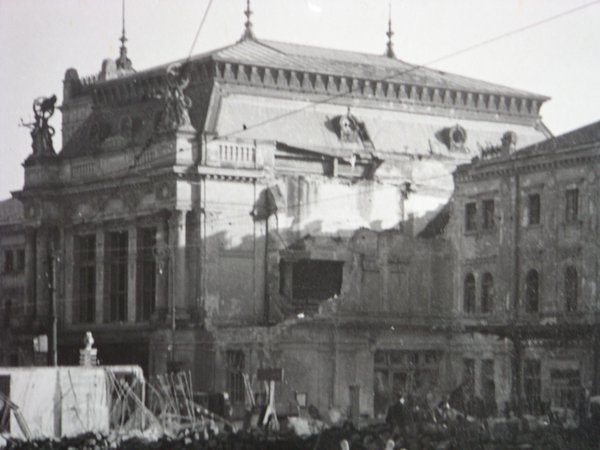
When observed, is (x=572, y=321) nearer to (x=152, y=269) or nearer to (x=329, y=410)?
(x=329, y=410)

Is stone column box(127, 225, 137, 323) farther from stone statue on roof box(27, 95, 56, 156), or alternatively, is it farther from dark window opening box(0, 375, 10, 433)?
dark window opening box(0, 375, 10, 433)

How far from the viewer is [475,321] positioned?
3503 cm

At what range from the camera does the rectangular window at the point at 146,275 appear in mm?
40906

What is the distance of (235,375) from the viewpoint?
1452 inches

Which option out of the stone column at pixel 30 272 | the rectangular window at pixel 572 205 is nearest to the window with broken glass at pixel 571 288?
the rectangular window at pixel 572 205

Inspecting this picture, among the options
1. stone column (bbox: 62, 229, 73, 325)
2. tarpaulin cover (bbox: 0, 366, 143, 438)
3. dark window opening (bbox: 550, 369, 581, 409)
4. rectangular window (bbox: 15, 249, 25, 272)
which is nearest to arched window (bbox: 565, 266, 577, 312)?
dark window opening (bbox: 550, 369, 581, 409)

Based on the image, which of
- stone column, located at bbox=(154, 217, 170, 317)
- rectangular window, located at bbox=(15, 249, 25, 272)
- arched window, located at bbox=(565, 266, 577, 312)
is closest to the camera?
arched window, located at bbox=(565, 266, 577, 312)

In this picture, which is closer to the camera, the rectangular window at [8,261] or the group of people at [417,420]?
the group of people at [417,420]

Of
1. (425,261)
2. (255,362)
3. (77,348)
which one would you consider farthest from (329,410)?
(77,348)

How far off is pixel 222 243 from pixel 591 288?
38.9 ft

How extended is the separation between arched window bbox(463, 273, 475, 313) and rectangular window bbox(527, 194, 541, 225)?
10.4 feet

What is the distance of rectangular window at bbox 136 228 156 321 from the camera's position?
134 ft

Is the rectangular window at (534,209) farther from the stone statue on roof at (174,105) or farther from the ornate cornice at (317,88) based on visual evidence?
the stone statue on roof at (174,105)

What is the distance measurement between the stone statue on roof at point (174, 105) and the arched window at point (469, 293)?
9.17 m
